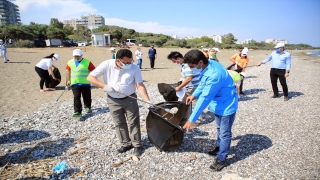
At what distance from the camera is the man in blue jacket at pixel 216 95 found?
2859mm

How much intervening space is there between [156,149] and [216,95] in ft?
5.70

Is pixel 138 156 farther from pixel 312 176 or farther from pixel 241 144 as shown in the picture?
pixel 312 176

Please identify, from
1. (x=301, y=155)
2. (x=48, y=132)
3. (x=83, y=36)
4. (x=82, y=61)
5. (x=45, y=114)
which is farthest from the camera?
(x=83, y=36)

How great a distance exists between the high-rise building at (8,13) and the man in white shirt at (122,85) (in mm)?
134443

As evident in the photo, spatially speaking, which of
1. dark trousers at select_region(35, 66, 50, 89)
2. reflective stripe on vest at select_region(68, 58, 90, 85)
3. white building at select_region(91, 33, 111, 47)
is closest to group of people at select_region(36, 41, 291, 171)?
reflective stripe on vest at select_region(68, 58, 90, 85)

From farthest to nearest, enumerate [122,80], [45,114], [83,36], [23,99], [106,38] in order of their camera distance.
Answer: [83,36]
[106,38]
[23,99]
[45,114]
[122,80]

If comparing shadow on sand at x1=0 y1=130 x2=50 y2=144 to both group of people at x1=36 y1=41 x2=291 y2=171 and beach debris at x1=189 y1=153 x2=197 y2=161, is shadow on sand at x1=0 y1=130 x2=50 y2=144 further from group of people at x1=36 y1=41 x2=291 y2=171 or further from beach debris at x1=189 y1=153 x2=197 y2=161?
beach debris at x1=189 y1=153 x2=197 y2=161

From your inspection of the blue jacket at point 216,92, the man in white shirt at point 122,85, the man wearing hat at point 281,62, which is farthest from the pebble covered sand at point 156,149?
the man wearing hat at point 281,62

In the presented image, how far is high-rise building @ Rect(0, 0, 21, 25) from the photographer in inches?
4336

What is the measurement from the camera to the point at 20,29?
3853cm

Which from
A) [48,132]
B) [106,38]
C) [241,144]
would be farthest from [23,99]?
[106,38]

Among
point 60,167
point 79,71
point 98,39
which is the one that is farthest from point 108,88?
point 98,39

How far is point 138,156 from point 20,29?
46.0 m

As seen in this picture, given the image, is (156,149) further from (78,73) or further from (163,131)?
(78,73)
